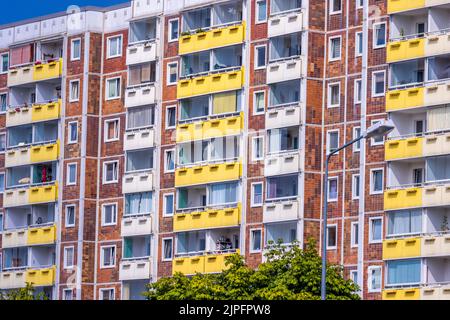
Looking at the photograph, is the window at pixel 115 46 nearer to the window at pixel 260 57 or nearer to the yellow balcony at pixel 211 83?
the yellow balcony at pixel 211 83

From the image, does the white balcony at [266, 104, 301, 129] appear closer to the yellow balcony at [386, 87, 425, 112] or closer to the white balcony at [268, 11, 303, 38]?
the white balcony at [268, 11, 303, 38]

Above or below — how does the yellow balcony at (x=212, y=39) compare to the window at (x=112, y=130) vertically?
above

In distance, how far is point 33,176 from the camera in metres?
119

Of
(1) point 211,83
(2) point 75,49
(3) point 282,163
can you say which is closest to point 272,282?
(3) point 282,163

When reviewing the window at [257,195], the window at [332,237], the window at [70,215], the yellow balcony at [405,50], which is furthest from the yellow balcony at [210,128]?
the yellow balcony at [405,50]

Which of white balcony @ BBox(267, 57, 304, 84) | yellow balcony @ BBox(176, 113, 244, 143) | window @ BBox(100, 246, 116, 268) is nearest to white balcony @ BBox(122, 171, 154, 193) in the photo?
yellow balcony @ BBox(176, 113, 244, 143)

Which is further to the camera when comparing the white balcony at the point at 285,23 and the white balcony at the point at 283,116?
the white balcony at the point at 285,23

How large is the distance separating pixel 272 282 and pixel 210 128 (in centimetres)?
2446

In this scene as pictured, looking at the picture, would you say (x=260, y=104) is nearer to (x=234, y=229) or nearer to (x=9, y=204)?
(x=234, y=229)

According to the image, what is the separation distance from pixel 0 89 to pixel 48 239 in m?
15.1

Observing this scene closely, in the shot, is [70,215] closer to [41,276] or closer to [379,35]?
[41,276]

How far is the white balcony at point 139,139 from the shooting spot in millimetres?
108625

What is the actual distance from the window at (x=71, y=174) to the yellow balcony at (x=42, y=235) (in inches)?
143
